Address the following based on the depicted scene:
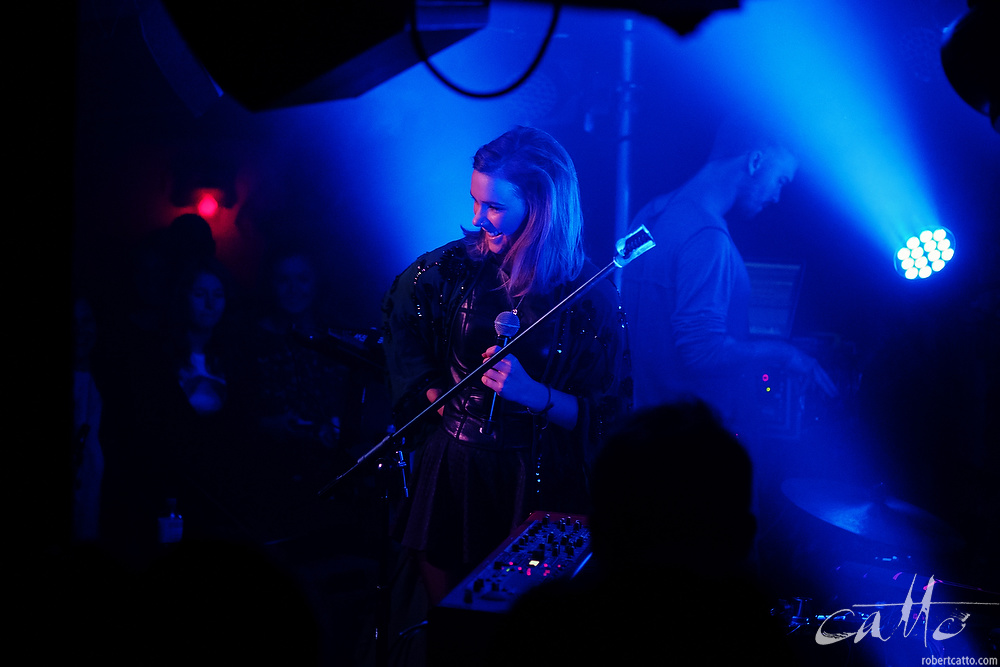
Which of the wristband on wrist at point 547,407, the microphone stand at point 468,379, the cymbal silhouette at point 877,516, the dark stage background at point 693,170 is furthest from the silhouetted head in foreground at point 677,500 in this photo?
the dark stage background at point 693,170

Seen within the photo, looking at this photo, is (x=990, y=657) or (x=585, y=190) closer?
(x=990, y=657)

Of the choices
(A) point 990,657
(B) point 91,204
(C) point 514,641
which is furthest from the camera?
(B) point 91,204

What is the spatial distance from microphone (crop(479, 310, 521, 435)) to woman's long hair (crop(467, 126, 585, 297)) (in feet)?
0.42

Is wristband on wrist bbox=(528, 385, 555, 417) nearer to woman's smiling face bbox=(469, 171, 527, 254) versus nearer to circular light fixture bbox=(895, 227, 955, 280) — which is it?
woman's smiling face bbox=(469, 171, 527, 254)

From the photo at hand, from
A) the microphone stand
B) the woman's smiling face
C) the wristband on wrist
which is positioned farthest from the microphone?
the woman's smiling face

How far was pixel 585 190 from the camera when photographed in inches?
162

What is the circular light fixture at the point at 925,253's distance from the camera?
3.99m

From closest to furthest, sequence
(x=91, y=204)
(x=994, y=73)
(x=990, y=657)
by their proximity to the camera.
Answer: (x=994, y=73) → (x=990, y=657) → (x=91, y=204)

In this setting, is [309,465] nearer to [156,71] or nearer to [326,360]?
[326,360]

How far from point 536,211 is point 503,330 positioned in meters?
0.50

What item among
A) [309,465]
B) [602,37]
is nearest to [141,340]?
[309,465]

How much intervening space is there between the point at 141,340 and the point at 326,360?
3.26ft

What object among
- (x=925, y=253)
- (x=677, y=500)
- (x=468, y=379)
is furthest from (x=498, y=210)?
(x=925, y=253)

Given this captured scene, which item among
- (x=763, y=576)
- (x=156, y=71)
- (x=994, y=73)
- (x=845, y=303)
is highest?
(x=156, y=71)
